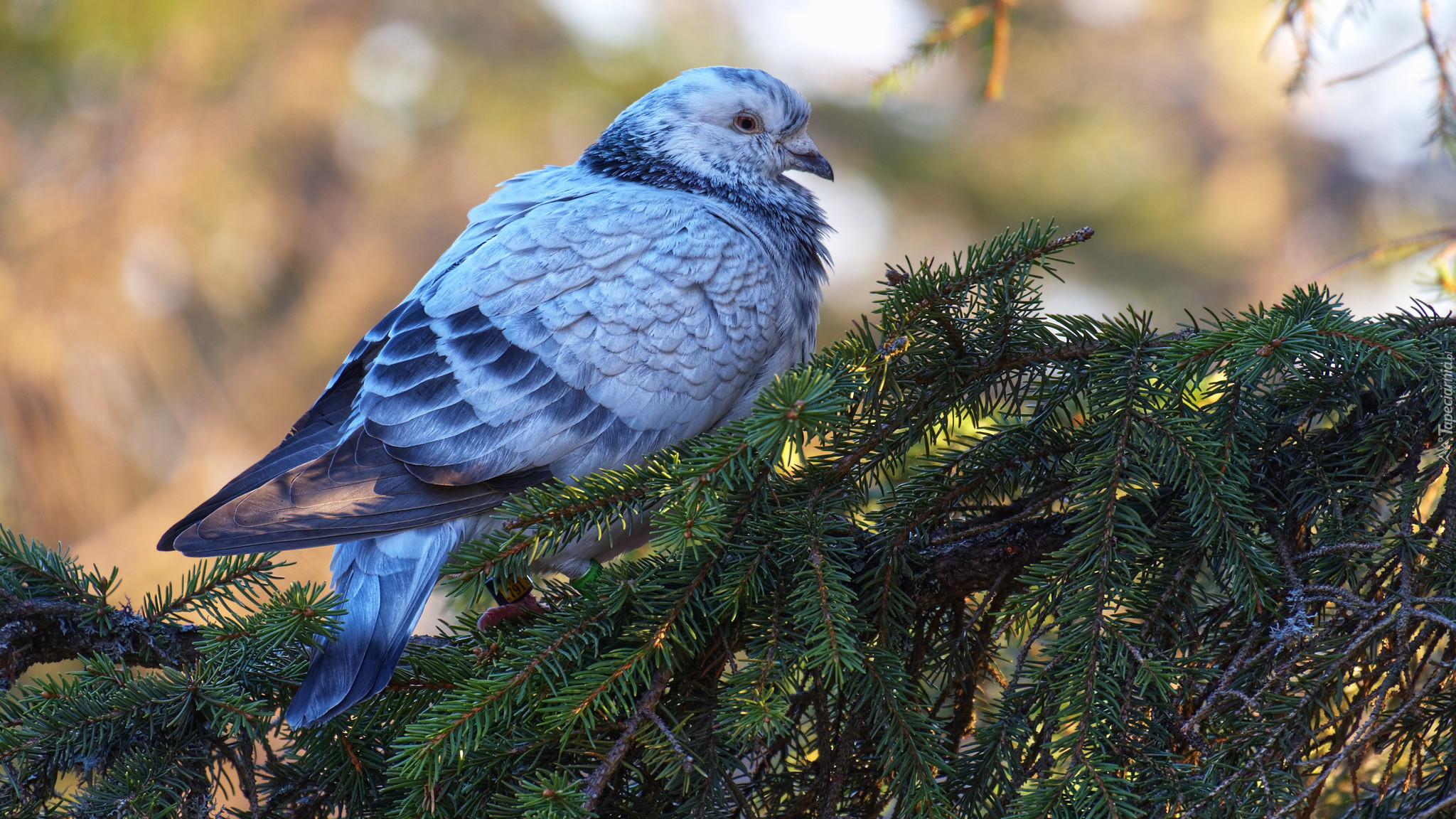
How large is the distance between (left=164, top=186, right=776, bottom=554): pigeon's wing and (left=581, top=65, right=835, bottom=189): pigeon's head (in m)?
0.58

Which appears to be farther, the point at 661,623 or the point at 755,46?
the point at 755,46

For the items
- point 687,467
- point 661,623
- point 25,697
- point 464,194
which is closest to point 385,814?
point 661,623

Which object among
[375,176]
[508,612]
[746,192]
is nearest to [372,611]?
[508,612]

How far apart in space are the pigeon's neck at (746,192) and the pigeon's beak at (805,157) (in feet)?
0.53

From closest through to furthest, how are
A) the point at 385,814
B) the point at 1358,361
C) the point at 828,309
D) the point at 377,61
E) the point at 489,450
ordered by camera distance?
the point at 1358,361 → the point at 385,814 → the point at 489,450 → the point at 377,61 → the point at 828,309

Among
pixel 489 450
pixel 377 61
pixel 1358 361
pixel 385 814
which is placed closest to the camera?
pixel 1358 361

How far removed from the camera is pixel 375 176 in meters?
9.80

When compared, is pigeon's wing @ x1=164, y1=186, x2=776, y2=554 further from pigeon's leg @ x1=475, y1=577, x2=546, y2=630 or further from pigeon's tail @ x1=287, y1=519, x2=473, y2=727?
pigeon's leg @ x1=475, y1=577, x2=546, y2=630

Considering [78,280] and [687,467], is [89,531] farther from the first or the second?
[687,467]

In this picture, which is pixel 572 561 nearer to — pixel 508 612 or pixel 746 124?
pixel 508 612

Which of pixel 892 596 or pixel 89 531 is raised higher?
pixel 89 531

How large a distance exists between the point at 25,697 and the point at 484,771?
0.90 meters

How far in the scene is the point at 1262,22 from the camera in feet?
33.3

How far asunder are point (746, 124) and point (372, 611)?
7.14ft
